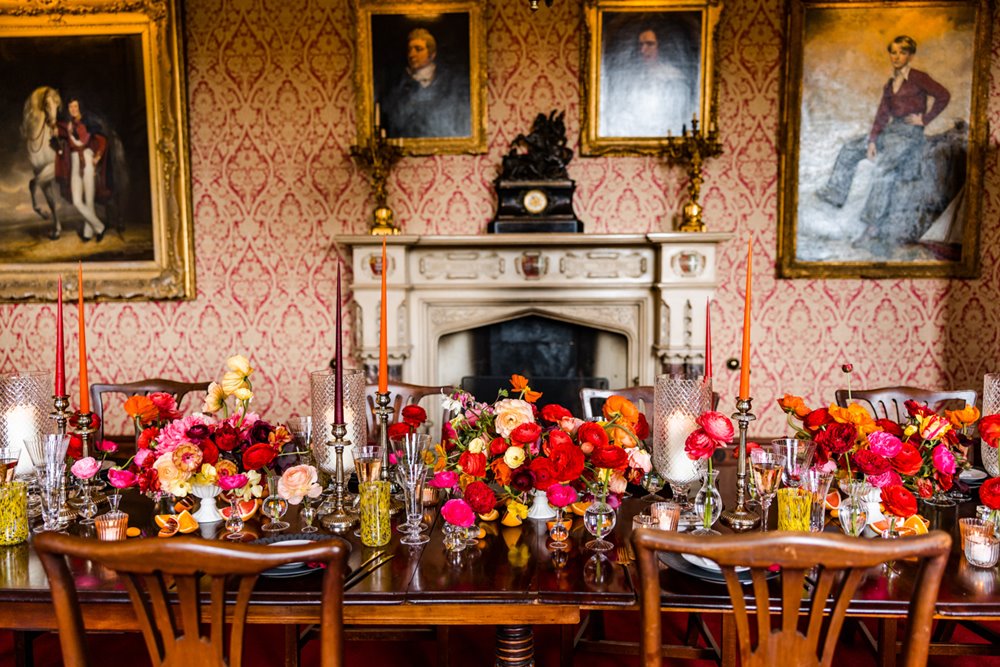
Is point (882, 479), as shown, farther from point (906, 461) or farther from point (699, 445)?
point (699, 445)

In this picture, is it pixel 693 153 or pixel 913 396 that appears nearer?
pixel 913 396

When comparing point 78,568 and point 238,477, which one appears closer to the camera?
point 78,568

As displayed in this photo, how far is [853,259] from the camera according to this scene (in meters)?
3.39

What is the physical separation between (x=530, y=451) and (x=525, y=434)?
0.19 ft

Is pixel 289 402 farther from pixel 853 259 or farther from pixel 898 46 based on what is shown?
pixel 898 46

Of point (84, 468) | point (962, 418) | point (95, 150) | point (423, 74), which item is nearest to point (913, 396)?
point (962, 418)

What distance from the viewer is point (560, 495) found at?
1.22m

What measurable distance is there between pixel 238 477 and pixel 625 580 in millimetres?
794

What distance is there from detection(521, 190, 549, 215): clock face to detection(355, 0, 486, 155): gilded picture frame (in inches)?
14.4

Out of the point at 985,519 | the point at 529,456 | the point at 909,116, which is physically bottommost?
the point at 985,519

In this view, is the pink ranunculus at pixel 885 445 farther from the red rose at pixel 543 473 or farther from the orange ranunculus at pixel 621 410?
the red rose at pixel 543 473

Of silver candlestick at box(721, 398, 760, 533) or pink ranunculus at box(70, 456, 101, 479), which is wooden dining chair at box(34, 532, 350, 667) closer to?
pink ranunculus at box(70, 456, 101, 479)

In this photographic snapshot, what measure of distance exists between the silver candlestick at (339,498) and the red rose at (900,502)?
3.44 feet

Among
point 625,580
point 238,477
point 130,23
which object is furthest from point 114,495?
point 130,23
